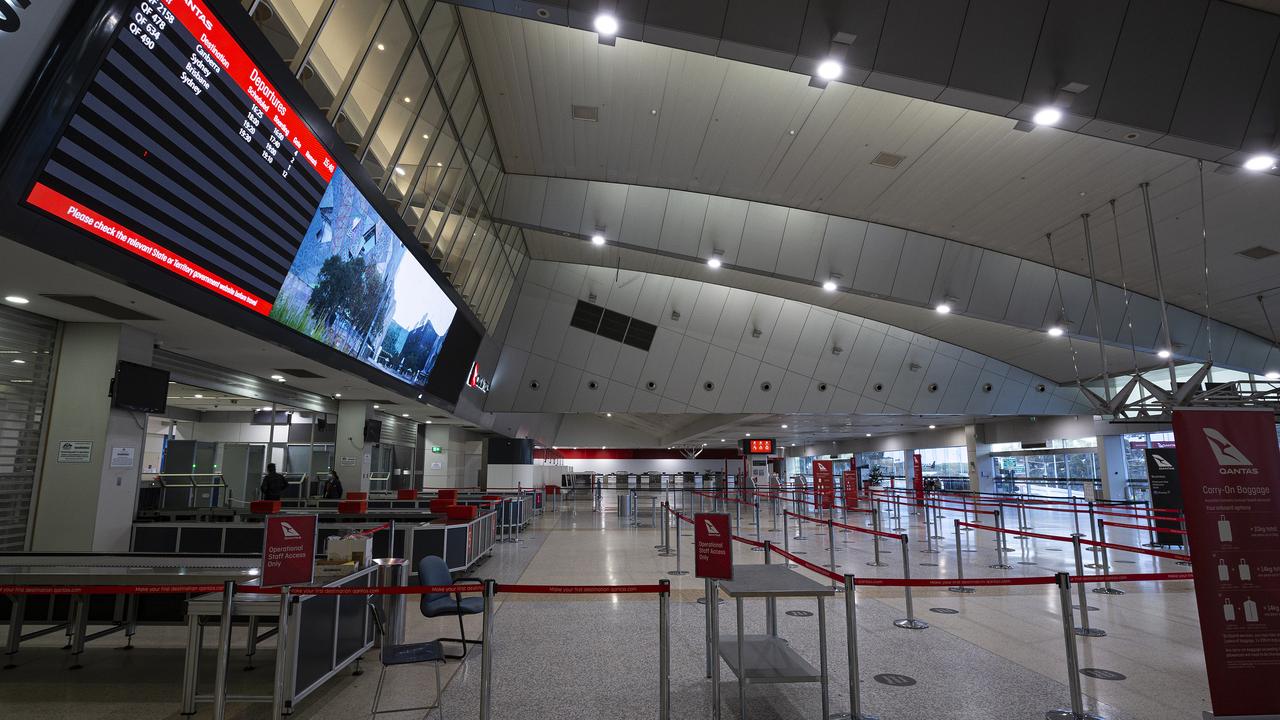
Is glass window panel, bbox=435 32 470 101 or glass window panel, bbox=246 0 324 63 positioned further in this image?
glass window panel, bbox=435 32 470 101

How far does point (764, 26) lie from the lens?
5438 mm

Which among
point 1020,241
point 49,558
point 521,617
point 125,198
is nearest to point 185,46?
point 125,198

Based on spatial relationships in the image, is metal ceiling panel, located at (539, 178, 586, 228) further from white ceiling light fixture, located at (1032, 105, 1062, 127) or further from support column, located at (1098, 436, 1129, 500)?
support column, located at (1098, 436, 1129, 500)

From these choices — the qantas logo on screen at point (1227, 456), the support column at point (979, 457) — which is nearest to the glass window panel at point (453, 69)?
the qantas logo on screen at point (1227, 456)

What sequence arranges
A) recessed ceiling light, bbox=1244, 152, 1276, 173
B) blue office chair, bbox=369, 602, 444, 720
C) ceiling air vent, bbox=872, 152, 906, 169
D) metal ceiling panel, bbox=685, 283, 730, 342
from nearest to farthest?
1. blue office chair, bbox=369, 602, 444, 720
2. recessed ceiling light, bbox=1244, 152, 1276, 173
3. ceiling air vent, bbox=872, 152, 906, 169
4. metal ceiling panel, bbox=685, 283, 730, 342

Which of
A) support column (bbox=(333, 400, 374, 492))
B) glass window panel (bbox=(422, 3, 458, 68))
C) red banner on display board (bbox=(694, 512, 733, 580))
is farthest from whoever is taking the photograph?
support column (bbox=(333, 400, 374, 492))

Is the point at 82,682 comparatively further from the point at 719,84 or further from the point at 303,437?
the point at 303,437

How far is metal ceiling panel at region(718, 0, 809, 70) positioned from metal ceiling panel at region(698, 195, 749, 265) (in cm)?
781

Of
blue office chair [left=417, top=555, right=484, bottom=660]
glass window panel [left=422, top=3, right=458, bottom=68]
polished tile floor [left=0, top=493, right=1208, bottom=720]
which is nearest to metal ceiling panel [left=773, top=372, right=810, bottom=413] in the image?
polished tile floor [left=0, top=493, right=1208, bottom=720]

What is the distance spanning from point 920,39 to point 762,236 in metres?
7.75

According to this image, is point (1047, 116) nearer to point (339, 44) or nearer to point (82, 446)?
point (339, 44)

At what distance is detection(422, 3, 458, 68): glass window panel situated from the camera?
26.2 ft

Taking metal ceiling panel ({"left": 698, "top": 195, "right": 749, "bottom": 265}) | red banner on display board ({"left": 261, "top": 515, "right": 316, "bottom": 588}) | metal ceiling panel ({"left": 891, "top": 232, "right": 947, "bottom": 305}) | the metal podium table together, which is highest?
metal ceiling panel ({"left": 698, "top": 195, "right": 749, "bottom": 265})

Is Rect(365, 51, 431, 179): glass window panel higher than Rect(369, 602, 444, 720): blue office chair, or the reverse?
Rect(365, 51, 431, 179): glass window panel
